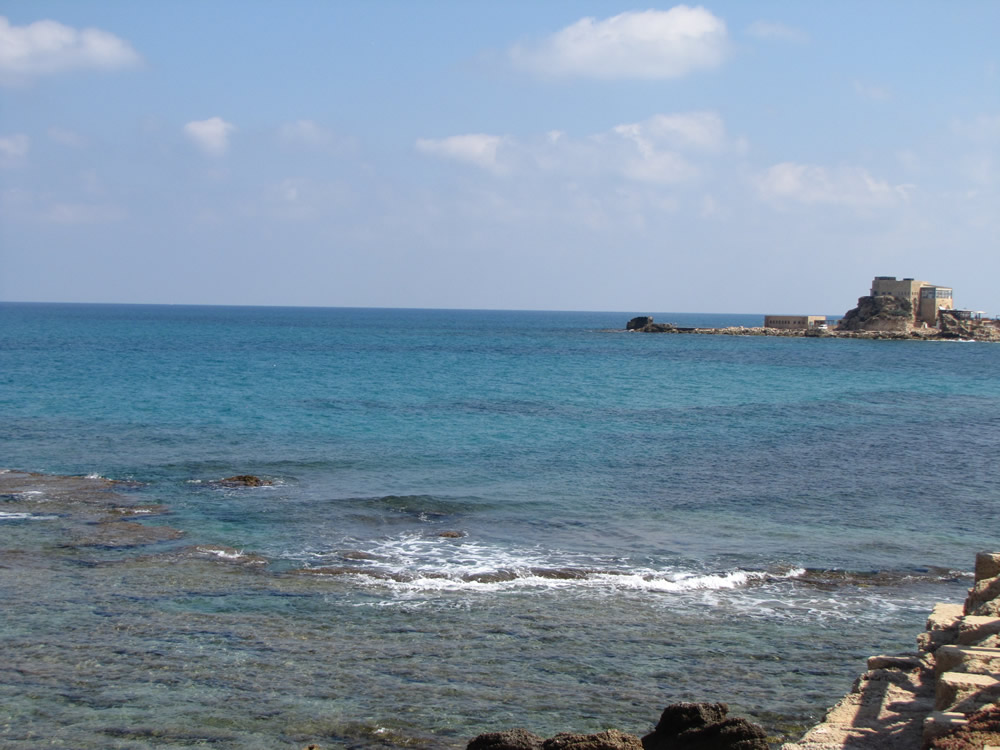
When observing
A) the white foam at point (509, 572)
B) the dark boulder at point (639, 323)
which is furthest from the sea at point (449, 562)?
the dark boulder at point (639, 323)

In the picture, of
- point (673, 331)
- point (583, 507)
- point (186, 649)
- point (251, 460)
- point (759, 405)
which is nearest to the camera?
point (186, 649)

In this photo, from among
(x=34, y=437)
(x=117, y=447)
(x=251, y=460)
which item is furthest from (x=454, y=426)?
(x=34, y=437)

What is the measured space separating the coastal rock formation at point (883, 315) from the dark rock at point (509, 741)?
497ft

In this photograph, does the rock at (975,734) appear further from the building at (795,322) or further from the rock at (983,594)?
the building at (795,322)

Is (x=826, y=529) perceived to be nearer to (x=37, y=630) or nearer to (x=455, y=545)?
(x=455, y=545)

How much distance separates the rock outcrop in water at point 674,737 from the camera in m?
10.6

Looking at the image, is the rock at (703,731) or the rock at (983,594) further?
the rock at (983,594)

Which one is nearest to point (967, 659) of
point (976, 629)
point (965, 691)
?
point (965, 691)

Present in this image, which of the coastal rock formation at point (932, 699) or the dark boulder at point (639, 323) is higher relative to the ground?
the dark boulder at point (639, 323)

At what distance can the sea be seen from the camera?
14.1 metres

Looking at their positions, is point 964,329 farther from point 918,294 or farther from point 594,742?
point 594,742

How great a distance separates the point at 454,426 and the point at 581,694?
1172 inches

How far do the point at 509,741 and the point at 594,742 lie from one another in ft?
3.40

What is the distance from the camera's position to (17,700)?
44.7 ft
